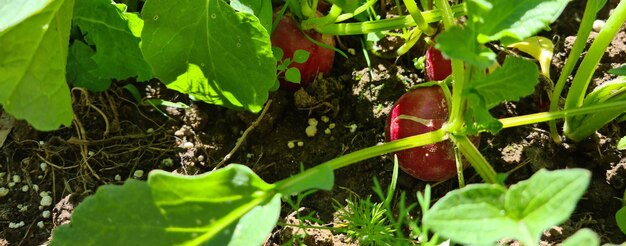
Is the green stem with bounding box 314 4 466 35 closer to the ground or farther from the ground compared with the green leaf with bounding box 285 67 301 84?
farther from the ground

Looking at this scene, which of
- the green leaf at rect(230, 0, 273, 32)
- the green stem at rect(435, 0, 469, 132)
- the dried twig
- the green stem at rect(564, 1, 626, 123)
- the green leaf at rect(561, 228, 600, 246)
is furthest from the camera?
the dried twig

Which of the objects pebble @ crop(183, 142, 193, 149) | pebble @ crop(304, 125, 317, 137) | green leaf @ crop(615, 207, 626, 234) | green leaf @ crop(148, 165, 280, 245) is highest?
green leaf @ crop(148, 165, 280, 245)

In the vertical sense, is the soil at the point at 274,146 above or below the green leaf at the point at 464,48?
below

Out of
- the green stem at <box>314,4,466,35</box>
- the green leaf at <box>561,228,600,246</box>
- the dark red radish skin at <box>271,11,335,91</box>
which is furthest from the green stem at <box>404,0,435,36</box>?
the green leaf at <box>561,228,600,246</box>

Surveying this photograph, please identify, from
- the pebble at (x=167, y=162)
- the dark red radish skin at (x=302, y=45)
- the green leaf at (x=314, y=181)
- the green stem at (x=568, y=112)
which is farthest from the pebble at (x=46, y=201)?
the green stem at (x=568, y=112)

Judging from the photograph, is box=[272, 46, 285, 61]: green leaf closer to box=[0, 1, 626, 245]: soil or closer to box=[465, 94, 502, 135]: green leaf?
box=[0, 1, 626, 245]: soil

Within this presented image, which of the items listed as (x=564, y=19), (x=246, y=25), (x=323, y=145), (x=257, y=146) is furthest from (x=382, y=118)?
(x=564, y=19)

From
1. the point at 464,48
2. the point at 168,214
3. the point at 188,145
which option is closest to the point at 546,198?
the point at 464,48

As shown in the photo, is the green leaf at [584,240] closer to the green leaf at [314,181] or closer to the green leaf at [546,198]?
the green leaf at [546,198]
